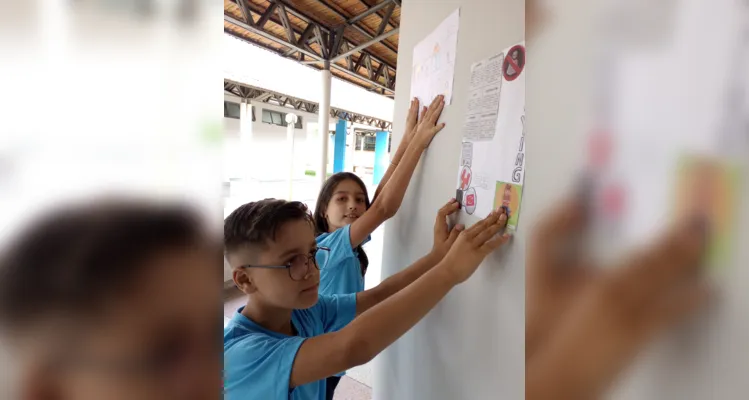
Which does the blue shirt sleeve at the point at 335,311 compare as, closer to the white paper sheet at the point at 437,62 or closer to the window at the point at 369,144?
the white paper sheet at the point at 437,62

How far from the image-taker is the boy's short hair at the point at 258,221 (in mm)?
767

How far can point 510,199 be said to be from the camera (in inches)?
22.8

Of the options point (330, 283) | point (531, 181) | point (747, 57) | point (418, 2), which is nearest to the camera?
point (747, 57)

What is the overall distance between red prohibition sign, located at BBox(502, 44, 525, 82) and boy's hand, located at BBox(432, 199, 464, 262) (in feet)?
0.92

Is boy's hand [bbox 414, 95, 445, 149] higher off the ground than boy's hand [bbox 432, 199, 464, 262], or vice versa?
boy's hand [bbox 414, 95, 445, 149]

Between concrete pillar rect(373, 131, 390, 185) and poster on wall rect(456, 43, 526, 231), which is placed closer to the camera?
poster on wall rect(456, 43, 526, 231)

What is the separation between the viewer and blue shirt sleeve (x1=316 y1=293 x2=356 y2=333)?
0.93 metres

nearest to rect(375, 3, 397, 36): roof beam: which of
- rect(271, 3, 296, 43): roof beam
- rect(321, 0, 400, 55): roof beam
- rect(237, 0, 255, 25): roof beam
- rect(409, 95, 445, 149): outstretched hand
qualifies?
rect(321, 0, 400, 55): roof beam

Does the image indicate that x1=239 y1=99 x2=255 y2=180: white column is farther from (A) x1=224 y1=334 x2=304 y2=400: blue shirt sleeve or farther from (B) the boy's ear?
(A) x1=224 y1=334 x2=304 y2=400: blue shirt sleeve

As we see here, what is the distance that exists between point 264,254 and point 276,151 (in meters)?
9.80

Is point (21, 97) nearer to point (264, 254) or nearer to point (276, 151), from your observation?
point (264, 254)

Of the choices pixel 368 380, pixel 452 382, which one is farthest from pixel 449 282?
pixel 368 380

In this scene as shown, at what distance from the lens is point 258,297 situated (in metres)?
0.76

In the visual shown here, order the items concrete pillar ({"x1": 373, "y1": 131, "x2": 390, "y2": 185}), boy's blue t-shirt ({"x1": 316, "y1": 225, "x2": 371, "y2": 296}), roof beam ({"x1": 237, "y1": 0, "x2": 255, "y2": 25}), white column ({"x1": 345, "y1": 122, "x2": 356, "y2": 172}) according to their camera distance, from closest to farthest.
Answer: boy's blue t-shirt ({"x1": 316, "y1": 225, "x2": 371, "y2": 296}), roof beam ({"x1": 237, "y1": 0, "x2": 255, "y2": 25}), concrete pillar ({"x1": 373, "y1": 131, "x2": 390, "y2": 185}), white column ({"x1": 345, "y1": 122, "x2": 356, "y2": 172})
